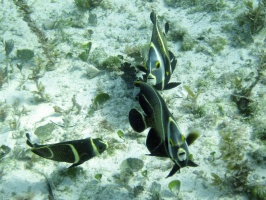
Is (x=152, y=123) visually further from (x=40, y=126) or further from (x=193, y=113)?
(x=40, y=126)

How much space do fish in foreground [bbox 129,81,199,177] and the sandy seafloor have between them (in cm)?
110

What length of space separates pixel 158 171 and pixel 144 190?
35cm

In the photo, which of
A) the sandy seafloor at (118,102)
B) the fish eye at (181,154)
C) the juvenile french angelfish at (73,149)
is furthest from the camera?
the sandy seafloor at (118,102)

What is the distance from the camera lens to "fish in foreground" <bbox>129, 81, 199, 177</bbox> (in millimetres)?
2291

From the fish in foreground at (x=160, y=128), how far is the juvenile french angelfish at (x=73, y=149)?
0.59 m

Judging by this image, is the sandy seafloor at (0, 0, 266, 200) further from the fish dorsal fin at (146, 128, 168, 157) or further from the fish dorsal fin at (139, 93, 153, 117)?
the fish dorsal fin at (139, 93, 153, 117)

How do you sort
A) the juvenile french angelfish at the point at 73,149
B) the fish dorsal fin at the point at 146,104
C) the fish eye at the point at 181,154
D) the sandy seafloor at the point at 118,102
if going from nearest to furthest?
the fish eye at the point at 181,154 → the fish dorsal fin at the point at 146,104 → the juvenile french angelfish at the point at 73,149 → the sandy seafloor at the point at 118,102

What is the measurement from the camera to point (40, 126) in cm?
425

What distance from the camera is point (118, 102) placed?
15.2ft

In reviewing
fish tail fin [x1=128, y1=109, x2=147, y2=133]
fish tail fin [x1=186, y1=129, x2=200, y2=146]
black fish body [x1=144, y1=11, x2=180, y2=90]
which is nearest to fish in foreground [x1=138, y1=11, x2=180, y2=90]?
black fish body [x1=144, y1=11, x2=180, y2=90]

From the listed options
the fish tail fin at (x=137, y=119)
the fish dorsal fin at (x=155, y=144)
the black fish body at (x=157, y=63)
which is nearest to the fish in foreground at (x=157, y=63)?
the black fish body at (x=157, y=63)

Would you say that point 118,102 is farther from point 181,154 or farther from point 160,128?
point 181,154

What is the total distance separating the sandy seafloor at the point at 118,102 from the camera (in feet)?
11.8

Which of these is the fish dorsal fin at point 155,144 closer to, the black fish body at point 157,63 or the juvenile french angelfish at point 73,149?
the juvenile french angelfish at point 73,149
